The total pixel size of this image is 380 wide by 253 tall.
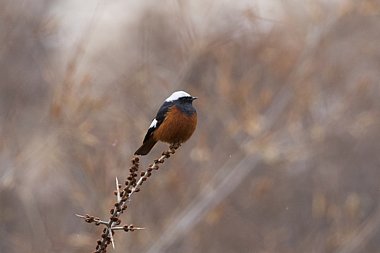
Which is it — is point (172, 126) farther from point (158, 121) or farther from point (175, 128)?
point (158, 121)

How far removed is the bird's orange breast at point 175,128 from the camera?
20.7ft

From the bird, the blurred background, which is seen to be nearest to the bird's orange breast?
the bird

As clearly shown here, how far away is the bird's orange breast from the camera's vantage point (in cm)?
632

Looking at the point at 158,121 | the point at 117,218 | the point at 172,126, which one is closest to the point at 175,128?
the point at 172,126

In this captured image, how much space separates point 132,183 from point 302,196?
462 inches

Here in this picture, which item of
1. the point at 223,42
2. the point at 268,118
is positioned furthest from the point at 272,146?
the point at 223,42

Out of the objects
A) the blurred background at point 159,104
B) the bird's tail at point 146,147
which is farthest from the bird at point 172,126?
the blurred background at point 159,104

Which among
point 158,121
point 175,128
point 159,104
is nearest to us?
point 175,128

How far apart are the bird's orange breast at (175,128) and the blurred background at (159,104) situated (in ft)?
6.66

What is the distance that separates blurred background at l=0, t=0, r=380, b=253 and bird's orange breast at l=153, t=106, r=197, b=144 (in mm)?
2030

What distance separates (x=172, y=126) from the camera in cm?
633

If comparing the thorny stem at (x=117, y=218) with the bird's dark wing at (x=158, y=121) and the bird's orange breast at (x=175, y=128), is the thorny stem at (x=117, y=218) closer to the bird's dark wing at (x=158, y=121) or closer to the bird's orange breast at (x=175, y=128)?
the bird's orange breast at (x=175, y=128)

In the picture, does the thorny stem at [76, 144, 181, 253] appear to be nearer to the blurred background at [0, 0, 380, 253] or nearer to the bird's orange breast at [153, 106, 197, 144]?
the bird's orange breast at [153, 106, 197, 144]

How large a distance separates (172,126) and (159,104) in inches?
129
